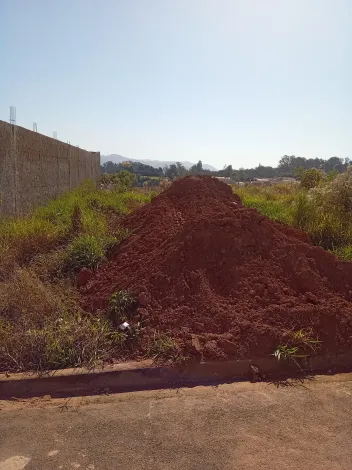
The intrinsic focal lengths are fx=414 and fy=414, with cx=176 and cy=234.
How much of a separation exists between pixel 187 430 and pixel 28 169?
6.15 metres

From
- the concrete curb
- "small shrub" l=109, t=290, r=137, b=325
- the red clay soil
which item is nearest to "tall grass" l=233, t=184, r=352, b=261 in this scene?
the red clay soil

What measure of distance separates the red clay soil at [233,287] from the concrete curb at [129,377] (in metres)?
0.12

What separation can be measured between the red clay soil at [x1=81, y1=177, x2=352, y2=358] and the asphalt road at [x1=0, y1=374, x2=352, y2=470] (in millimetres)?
514

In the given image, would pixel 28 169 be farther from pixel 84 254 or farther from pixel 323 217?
pixel 323 217

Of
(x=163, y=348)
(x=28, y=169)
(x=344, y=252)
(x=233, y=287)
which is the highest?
(x=28, y=169)

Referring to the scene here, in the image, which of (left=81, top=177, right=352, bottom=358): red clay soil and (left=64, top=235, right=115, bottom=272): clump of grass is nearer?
(left=81, top=177, right=352, bottom=358): red clay soil

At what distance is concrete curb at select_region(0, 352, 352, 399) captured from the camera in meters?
3.13

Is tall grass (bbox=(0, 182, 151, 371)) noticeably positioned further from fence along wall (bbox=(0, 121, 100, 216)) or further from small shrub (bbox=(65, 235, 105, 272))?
fence along wall (bbox=(0, 121, 100, 216))

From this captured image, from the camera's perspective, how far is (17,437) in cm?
257

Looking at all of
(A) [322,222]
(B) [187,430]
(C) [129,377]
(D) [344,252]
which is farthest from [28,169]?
(B) [187,430]

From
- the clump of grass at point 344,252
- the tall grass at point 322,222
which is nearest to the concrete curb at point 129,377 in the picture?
the clump of grass at point 344,252

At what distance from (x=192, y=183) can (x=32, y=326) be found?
16.5ft

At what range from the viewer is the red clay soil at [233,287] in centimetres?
365

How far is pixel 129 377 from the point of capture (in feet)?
10.6
